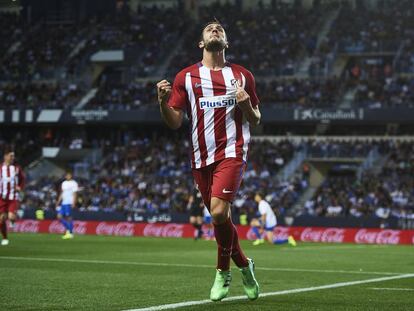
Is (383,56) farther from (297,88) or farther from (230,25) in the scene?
(230,25)

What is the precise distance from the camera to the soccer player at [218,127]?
909 centimetres

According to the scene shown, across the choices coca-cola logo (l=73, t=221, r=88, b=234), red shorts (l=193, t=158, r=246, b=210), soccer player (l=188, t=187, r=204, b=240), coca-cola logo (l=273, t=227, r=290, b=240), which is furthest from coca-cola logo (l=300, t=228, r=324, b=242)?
red shorts (l=193, t=158, r=246, b=210)

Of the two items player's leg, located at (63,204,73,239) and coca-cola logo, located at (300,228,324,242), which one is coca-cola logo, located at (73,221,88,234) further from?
coca-cola logo, located at (300,228,324,242)

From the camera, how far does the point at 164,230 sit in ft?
129

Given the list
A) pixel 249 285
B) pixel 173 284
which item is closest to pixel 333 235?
pixel 173 284

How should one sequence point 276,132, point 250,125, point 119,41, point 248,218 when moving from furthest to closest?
point 119,41, point 276,132, point 248,218, point 250,125

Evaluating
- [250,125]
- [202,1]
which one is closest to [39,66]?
[202,1]

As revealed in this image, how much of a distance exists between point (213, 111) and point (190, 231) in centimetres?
2929

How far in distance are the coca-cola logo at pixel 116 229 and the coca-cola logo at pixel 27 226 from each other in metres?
3.24

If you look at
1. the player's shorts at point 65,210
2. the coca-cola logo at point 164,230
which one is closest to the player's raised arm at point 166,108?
the player's shorts at point 65,210

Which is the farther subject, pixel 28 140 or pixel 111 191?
pixel 28 140

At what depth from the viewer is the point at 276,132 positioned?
52.5 m

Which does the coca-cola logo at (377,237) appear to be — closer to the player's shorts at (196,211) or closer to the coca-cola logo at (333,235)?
the coca-cola logo at (333,235)

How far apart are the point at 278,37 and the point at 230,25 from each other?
3.65 meters
